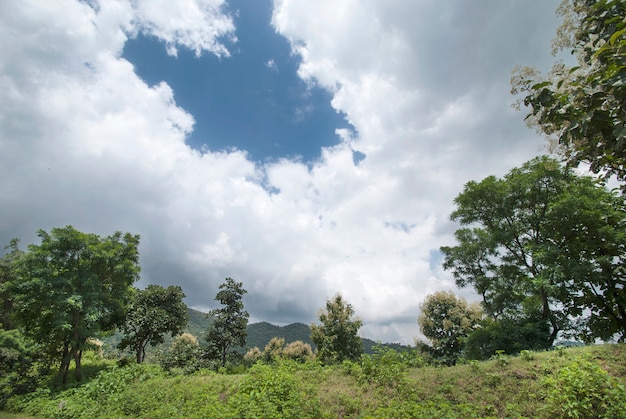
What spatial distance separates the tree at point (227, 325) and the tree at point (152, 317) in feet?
14.5

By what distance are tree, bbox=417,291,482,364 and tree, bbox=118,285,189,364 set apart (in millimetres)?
24078

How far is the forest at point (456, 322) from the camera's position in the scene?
6328 millimetres

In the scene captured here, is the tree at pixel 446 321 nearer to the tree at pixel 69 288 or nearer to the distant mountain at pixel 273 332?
the tree at pixel 69 288

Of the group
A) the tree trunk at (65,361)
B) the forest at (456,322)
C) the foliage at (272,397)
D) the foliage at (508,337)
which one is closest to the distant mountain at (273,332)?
the forest at (456,322)

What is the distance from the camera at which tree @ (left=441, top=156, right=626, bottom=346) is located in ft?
47.1

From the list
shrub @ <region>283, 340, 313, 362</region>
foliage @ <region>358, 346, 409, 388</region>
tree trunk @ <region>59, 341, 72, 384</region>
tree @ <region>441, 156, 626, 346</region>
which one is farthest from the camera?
shrub @ <region>283, 340, 313, 362</region>

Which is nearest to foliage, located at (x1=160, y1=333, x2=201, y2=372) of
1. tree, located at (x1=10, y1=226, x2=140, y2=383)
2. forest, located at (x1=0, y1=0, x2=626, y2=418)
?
forest, located at (x1=0, y1=0, x2=626, y2=418)

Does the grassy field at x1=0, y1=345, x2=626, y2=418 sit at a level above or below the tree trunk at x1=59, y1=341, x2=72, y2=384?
below

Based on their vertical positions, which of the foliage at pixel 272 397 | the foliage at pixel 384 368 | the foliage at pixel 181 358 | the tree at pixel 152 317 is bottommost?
the foliage at pixel 272 397

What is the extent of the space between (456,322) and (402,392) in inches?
931

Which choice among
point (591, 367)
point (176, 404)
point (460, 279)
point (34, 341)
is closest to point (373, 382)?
point (591, 367)

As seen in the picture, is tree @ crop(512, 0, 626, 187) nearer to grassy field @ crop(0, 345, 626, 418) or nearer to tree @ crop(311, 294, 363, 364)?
grassy field @ crop(0, 345, 626, 418)

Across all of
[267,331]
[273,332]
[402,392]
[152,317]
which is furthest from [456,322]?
[267,331]

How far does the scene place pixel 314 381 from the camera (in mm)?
11633
